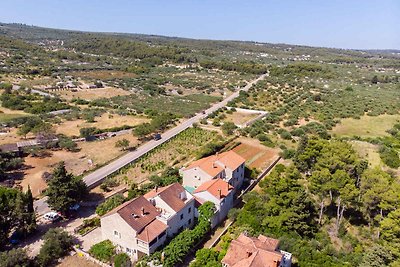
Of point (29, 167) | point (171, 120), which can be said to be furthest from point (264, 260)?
point (171, 120)

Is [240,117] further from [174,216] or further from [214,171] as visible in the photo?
[174,216]

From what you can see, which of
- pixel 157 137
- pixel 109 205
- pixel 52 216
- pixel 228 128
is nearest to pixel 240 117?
pixel 228 128

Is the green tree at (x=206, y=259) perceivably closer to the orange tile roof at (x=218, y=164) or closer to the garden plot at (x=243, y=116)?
the orange tile roof at (x=218, y=164)

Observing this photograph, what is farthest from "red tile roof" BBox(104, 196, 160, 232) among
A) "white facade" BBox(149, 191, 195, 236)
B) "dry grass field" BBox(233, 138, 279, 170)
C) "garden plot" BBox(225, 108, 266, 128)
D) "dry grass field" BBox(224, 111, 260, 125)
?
"dry grass field" BBox(224, 111, 260, 125)

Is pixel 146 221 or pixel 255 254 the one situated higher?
pixel 255 254

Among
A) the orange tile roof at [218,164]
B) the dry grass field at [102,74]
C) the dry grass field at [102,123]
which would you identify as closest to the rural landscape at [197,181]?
the orange tile roof at [218,164]

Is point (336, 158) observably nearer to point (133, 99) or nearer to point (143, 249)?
point (143, 249)
